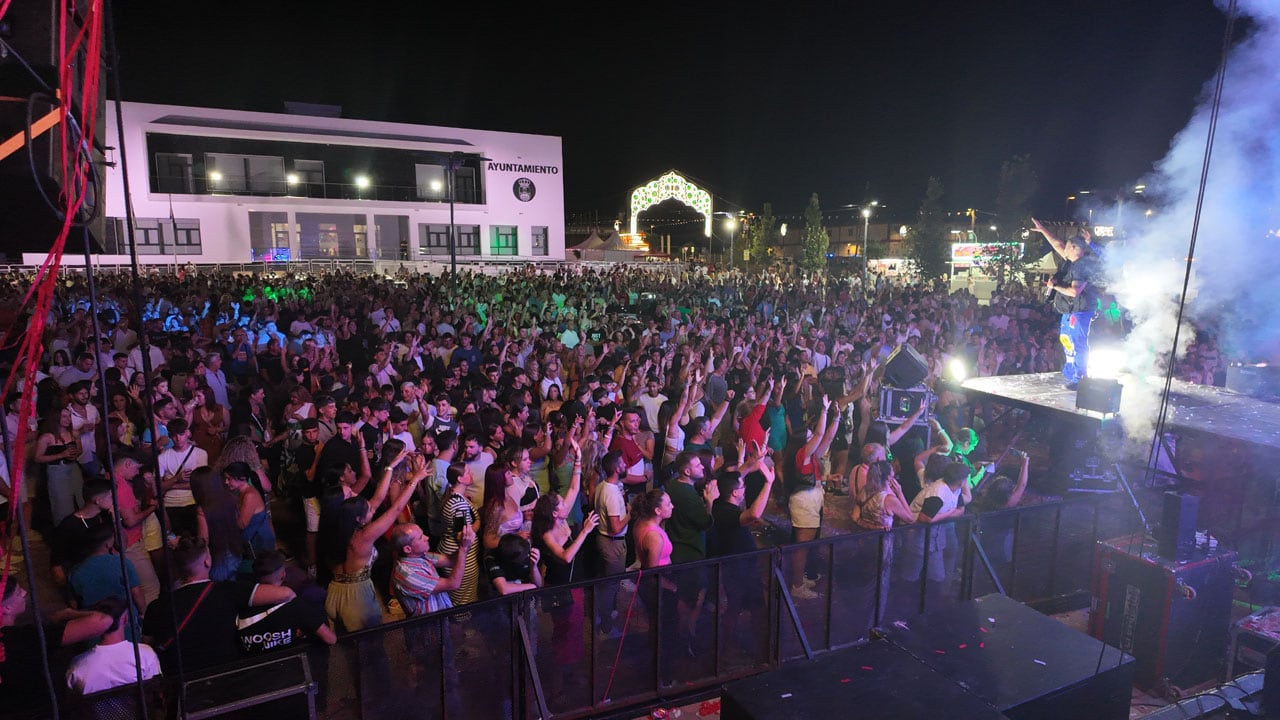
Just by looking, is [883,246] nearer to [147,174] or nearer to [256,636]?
[147,174]

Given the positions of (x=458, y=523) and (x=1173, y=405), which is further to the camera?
(x=1173, y=405)

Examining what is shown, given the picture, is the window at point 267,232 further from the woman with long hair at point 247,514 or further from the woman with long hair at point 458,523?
the woman with long hair at point 458,523

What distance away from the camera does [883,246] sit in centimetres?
7569

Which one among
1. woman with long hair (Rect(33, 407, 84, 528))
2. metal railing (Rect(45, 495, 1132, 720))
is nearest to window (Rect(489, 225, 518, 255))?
woman with long hair (Rect(33, 407, 84, 528))

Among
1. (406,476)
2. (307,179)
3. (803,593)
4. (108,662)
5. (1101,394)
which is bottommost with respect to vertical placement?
(803,593)

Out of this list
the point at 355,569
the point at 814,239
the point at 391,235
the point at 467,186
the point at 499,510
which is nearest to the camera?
the point at 355,569

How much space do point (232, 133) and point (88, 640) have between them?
117 ft

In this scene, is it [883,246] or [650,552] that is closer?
[650,552]

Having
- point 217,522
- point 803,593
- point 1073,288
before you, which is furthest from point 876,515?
point 217,522

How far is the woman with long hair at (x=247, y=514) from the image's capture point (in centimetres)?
487

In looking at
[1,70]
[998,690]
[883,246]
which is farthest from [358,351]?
[883,246]

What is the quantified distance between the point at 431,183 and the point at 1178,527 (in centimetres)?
3798

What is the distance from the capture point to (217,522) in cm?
474

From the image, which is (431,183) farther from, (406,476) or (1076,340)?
(406,476)
